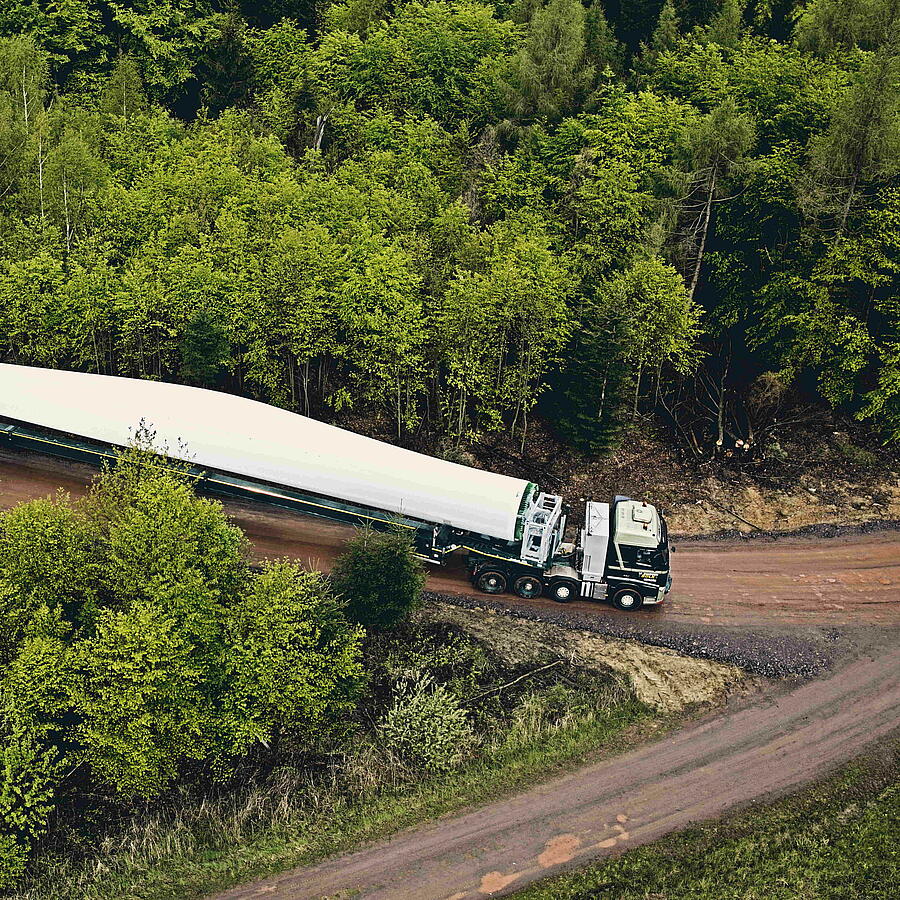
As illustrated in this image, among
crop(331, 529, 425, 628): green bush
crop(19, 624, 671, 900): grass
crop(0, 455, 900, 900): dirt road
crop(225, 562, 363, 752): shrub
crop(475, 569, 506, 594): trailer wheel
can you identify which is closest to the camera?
crop(19, 624, 671, 900): grass

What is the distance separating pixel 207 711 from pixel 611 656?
12131mm

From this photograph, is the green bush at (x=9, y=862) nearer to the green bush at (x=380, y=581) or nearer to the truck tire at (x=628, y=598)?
the green bush at (x=380, y=581)

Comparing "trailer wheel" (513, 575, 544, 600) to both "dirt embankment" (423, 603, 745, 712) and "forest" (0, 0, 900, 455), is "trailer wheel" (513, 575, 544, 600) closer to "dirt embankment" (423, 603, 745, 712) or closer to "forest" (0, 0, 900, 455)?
"dirt embankment" (423, 603, 745, 712)

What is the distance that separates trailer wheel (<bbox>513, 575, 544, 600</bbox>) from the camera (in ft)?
95.7

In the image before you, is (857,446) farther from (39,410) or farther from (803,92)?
(39,410)

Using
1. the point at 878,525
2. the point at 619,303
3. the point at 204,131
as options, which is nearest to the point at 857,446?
the point at 878,525

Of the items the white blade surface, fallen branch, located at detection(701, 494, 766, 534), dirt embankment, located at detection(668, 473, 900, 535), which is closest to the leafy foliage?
the white blade surface

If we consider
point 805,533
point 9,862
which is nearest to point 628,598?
point 805,533

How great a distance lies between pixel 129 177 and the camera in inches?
1772

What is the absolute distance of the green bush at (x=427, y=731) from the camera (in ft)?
77.9

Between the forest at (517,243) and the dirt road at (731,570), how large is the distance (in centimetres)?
627

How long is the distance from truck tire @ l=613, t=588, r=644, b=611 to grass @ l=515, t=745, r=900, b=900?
7704 millimetres

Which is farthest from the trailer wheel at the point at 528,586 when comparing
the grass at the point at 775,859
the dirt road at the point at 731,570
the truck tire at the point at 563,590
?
the grass at the point at 775,859

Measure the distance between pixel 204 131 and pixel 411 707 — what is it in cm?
3631
